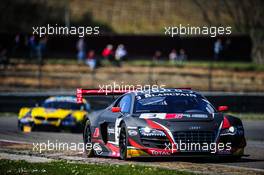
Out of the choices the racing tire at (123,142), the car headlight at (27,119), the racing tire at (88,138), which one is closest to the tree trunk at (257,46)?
the car headlight at (27,119)

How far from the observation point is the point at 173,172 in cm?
1133

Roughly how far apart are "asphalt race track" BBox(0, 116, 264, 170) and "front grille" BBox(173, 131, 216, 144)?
18.6 inches

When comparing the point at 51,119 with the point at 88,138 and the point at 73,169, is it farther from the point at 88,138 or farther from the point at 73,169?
the point at 73,169

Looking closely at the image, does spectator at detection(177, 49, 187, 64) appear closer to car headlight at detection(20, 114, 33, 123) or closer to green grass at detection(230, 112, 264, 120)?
green grass at detection(230, 112, 264, 120)

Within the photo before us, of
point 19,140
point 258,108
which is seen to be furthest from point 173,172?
point 258,108

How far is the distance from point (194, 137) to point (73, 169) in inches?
78.2

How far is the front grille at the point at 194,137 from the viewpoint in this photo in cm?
1284

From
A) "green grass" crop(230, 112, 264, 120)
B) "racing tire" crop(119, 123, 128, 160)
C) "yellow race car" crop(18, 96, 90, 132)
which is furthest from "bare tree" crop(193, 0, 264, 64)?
"racing tire" crop(119, 123, 128, 160)

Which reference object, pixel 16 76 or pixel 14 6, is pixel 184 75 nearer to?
pixel 16 76

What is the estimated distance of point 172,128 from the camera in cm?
1287

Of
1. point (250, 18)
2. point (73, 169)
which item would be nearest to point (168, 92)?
point (73, 169)

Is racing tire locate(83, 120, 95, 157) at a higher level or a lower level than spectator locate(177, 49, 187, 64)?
lower

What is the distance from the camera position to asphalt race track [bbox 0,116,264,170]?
13.4 meters

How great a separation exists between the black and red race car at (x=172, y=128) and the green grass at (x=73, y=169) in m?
0.90
